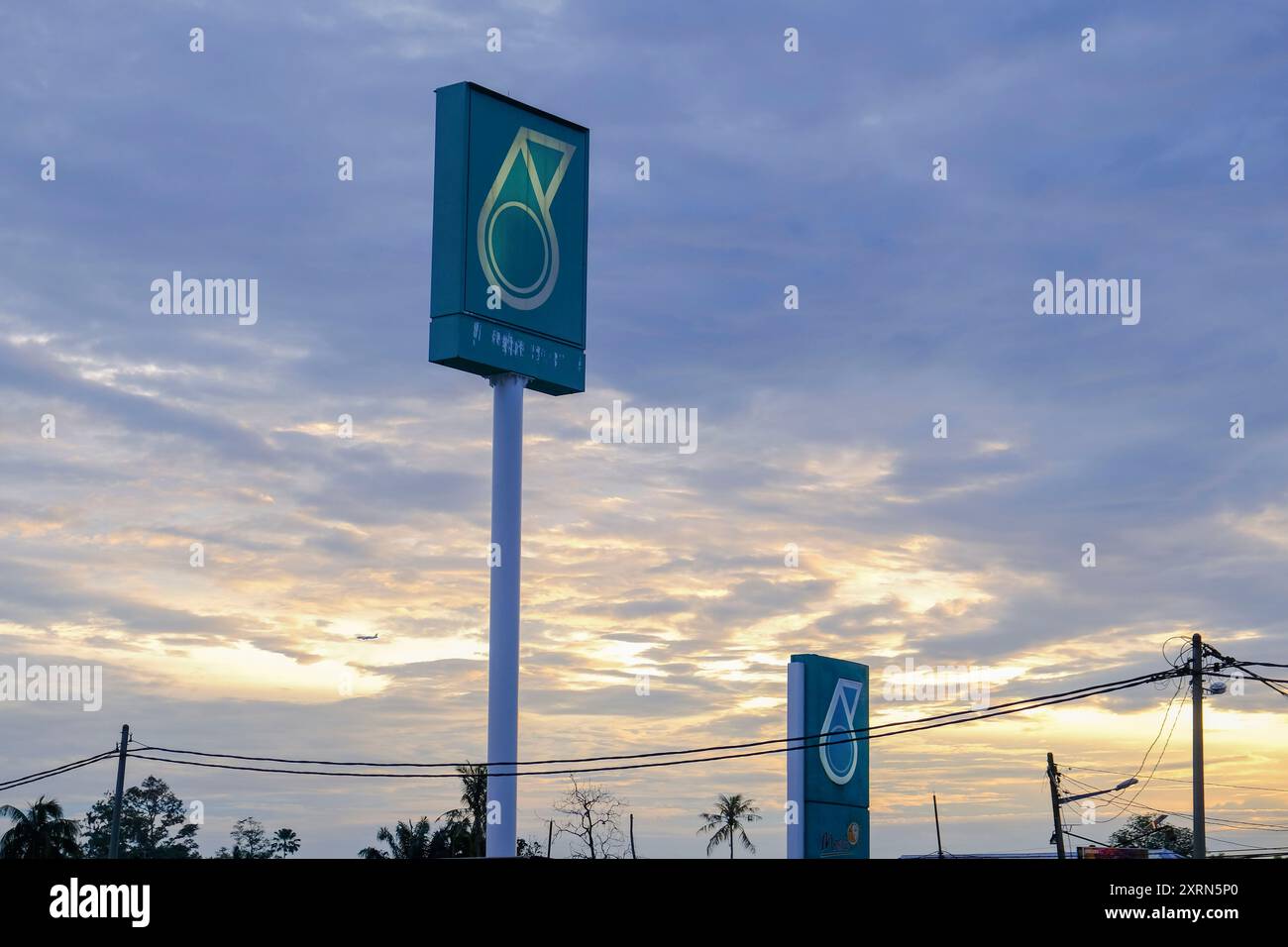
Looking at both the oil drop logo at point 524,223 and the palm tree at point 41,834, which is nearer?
the oil drop logo at point 524,223

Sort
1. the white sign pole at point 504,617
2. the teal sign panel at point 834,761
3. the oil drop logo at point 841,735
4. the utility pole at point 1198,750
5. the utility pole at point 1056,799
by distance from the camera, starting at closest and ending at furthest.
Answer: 1. the white sign pole at point 504,617
2. the utility pole at point 1198,750
3. the teal sign panel at point 834,761
4. the oil drop logo at point 841,735
5. the utility pole at point 1056,799

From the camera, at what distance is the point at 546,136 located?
35.3 meters

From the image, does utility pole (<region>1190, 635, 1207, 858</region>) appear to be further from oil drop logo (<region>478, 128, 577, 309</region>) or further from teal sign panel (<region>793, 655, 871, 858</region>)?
oil drop logo (<region>478, 128, 577, 309</region>)

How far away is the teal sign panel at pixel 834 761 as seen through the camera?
43.2 meters

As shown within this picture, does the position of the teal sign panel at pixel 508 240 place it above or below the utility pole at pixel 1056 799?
above

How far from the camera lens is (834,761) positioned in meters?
44.8

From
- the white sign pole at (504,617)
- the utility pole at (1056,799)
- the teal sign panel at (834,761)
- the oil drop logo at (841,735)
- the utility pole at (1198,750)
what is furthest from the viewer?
the utility pole at (1056,799)

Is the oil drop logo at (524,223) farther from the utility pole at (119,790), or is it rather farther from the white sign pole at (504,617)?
the utility pole at (119,790)

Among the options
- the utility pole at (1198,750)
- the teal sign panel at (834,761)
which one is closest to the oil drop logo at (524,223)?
the teal sign panel at (834,761)

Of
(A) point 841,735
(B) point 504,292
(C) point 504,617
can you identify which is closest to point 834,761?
(A) point 841,735

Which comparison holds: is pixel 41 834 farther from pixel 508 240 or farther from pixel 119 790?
pixel 508 240
